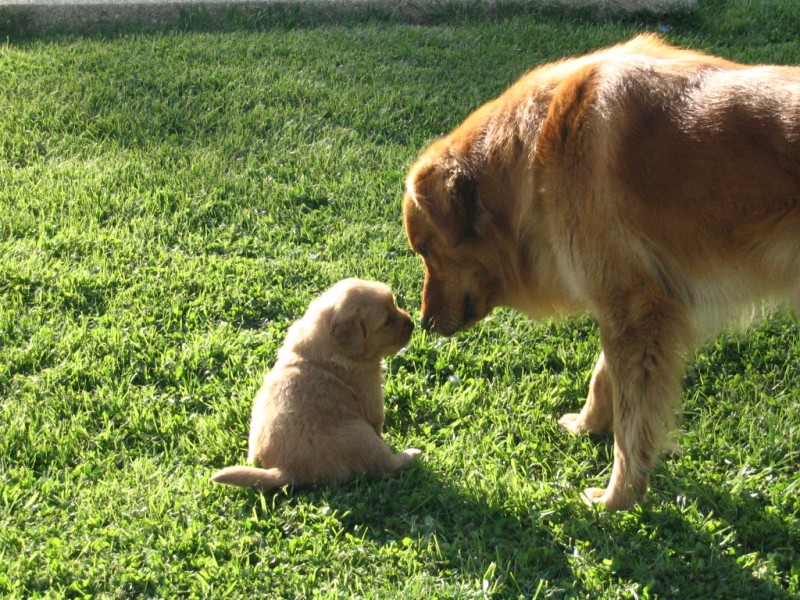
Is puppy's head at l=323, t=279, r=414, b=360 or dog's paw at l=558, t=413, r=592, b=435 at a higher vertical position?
puppy's head at l=323, t=279, r=414, b=360

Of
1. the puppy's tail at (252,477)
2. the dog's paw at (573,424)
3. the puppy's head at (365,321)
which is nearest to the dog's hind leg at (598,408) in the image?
the dog's paw at (573,424)

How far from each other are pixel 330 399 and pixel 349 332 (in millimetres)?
338

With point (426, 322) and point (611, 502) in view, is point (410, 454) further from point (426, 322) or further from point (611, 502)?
point (611, 502)

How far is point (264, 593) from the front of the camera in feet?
11.5

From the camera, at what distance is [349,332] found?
4.30m

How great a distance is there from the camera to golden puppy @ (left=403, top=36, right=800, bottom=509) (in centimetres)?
355

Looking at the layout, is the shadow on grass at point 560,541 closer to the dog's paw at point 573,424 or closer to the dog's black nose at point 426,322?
the dog's paw at point 573,424

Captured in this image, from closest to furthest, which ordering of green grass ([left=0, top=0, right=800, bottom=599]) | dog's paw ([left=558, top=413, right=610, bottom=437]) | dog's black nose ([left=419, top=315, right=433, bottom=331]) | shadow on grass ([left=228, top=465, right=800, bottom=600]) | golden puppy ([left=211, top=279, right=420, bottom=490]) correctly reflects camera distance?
shadow on grass ([left=228, top=465, right=800, bottom=600]) < green grass ([left=0, top=0, right=800, bottom=599]) < golden puppy ([left=211, top=279, right=420, bottom=490]) < dog's paw ([left=558, top=413, right=610, bottom=437]) < dog's black nose ([left=419, top=315, right=433, bottom=331])

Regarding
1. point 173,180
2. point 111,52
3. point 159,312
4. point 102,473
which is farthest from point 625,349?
point 111,52

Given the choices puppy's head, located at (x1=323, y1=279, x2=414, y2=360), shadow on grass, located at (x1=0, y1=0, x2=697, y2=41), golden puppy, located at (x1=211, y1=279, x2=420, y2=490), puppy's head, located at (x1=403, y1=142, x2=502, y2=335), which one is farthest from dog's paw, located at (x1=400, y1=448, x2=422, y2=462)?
shadow on grass, located at (x1=0, y1=0, x2=697, y2=41)

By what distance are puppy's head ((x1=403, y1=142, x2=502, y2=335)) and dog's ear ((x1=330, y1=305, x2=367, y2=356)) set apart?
45 centimetres

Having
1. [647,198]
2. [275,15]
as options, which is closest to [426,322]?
[647,198]

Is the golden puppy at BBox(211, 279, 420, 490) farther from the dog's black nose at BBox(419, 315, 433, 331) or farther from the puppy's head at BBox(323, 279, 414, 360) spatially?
the dog's black nose at BBox(419, 315, 433, 331)

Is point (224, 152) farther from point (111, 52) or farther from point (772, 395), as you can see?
point (772, 395)
